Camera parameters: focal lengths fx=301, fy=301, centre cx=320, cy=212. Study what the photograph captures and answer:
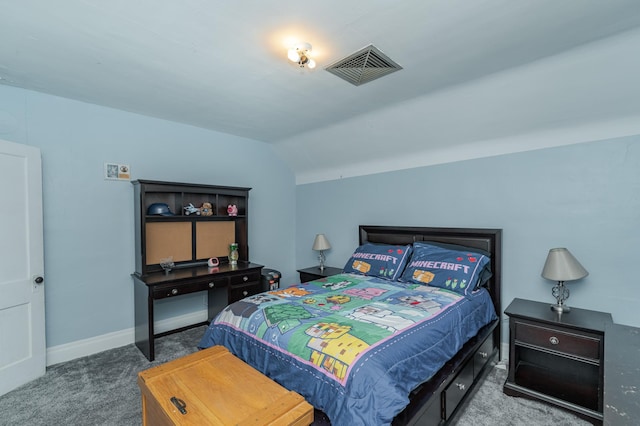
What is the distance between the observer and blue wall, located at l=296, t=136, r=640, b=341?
2.38 meters

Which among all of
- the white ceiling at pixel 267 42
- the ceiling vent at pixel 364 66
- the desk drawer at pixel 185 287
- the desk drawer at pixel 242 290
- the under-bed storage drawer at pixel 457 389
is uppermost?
the white ceiling at pixel 267 42

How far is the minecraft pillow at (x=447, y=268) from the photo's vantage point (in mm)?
2686

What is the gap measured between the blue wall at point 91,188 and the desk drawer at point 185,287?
616mm

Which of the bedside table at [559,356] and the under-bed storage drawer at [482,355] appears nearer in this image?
the bedside table at [559,356]

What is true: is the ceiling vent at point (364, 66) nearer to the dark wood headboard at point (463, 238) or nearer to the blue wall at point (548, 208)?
the blue wall at point (548, 208)

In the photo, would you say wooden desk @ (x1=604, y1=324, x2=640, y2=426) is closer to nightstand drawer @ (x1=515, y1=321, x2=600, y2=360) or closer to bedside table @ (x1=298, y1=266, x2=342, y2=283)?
nightstand drawer @ (x1=515, y1=321, x2=600, y2=360)

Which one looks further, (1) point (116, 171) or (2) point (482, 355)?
(1) point (116, 171)

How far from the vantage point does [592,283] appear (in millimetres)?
2494

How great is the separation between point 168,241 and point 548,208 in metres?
3.98

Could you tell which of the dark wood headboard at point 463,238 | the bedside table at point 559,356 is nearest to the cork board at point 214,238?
the dark wood headboard at point 463,238

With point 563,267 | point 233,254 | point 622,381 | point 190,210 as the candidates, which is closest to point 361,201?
point 233,254

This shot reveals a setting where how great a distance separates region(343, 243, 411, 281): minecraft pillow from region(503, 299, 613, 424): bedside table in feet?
3.46

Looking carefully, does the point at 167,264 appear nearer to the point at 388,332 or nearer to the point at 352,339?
the point at 352,339

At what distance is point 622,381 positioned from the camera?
104 centimetres
